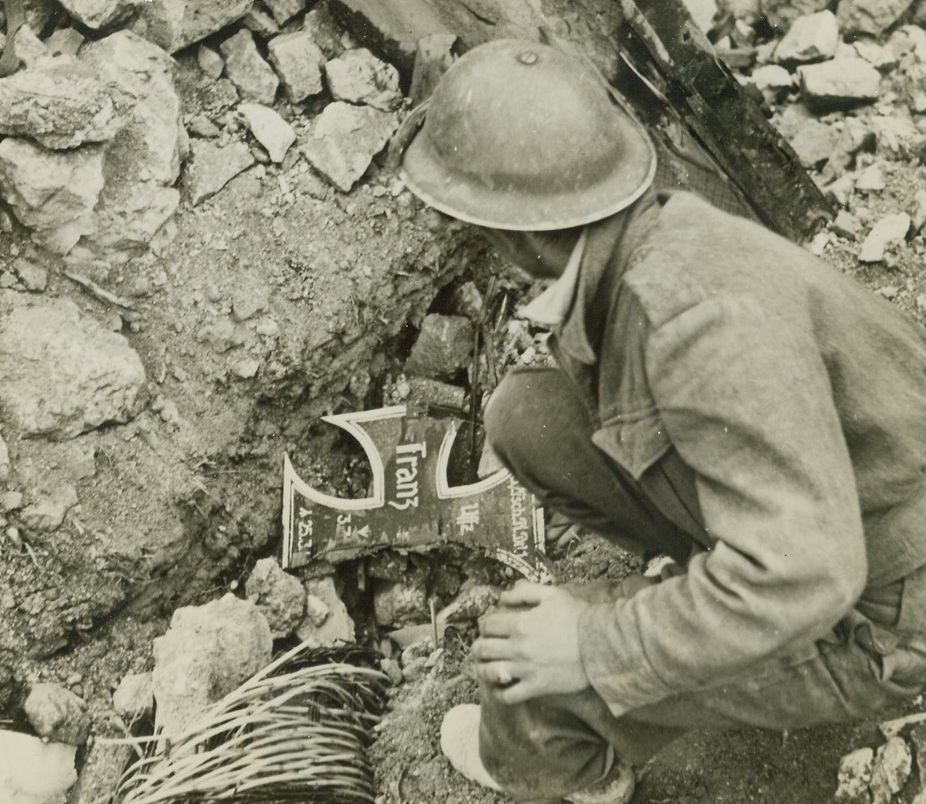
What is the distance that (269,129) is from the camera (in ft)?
8.61

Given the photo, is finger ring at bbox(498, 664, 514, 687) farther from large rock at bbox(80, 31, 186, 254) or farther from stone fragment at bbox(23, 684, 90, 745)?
large rock at bbox(80, 31, 186, 254)

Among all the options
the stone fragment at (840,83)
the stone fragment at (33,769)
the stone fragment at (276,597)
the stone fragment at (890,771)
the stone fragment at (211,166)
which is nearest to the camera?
the stone fragment at (890,771)

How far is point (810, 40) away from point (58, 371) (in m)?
2.66

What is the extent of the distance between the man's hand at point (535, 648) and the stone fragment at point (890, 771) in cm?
84

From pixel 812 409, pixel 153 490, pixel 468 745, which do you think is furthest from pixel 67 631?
pixel 812 409

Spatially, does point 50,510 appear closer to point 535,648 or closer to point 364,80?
point 535,648

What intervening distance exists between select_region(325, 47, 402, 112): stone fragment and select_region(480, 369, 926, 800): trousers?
1.34 meters

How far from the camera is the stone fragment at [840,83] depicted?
2.96 metres

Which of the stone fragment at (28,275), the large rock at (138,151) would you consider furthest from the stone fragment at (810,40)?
the stone fragment at (28,275)

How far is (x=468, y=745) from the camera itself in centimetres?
193

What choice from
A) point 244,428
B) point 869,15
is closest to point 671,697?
point 244,428

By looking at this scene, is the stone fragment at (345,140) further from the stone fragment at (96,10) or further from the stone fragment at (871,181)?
the stone fragment at (871,181)

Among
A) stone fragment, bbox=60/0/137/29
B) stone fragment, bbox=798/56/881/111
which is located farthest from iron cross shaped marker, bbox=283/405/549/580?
stone fragment, bbox=798/56/881/111

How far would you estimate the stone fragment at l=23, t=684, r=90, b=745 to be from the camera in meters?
2.08
